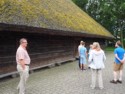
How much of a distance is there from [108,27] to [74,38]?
31.1m

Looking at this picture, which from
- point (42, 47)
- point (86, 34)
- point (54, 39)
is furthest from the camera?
point (86, 34)

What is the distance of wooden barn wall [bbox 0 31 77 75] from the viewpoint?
12.4 m

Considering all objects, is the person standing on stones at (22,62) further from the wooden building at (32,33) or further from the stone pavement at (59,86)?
the wooden building at (32,33)

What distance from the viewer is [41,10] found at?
54.5 ft

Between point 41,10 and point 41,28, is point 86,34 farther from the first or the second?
point 41,28

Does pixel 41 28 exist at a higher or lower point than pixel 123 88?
higher

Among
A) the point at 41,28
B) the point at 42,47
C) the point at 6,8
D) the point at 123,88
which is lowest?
the point at 123,88

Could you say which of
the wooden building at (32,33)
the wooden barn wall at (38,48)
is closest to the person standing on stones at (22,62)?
the wooden building at (32,33)

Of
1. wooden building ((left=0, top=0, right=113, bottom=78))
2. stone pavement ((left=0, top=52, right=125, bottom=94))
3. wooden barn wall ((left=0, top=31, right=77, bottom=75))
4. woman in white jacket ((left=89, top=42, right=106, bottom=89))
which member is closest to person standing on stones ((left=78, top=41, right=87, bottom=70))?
wooden building ((left=0, top=0, right=113, bottom=78))

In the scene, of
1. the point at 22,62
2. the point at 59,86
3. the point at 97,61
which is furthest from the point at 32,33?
the point at 22,62

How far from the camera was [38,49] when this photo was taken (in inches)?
627

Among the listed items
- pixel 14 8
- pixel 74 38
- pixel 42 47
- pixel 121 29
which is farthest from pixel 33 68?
pixel 121 29

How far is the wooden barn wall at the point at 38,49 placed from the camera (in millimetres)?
12440

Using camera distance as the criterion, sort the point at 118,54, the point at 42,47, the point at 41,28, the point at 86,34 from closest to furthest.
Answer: the point at 118,54
the point at 41,28
the point at 42,47
the point at 86,34
